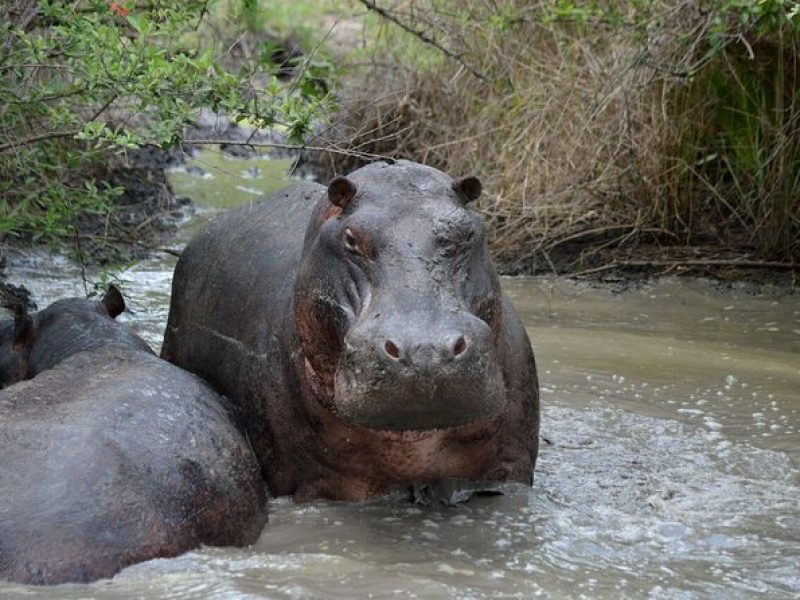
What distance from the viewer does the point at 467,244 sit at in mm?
4516

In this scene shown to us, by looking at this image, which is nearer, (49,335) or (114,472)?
(114,472)

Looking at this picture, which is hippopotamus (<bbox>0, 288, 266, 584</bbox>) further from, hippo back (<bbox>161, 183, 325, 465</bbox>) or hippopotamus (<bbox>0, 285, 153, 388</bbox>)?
hippopotamus (<bbox>0, 285, 153, 388</bbox>)

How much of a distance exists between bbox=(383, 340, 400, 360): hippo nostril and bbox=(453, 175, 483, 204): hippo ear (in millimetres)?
758

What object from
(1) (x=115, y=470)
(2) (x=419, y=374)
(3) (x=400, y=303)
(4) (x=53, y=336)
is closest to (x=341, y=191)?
(3) (x=400, y=303)

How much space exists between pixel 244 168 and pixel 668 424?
8.60m

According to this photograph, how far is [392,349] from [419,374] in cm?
10

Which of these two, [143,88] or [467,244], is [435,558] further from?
[143,88]

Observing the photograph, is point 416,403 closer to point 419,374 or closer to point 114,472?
point 419,374

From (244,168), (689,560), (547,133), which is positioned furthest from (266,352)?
(244,168)

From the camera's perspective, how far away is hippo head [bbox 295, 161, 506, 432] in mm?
4141

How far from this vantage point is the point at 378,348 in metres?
4.14

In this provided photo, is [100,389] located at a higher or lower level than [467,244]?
lower

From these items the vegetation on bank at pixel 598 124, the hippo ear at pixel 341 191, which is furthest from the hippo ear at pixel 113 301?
the hippo ear at pixel 341 191

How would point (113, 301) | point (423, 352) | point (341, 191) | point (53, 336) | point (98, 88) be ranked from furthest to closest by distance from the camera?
point (113, 301) → point (53, 336) → point (98, 88) → point (341, 191) → point (423, 352)
